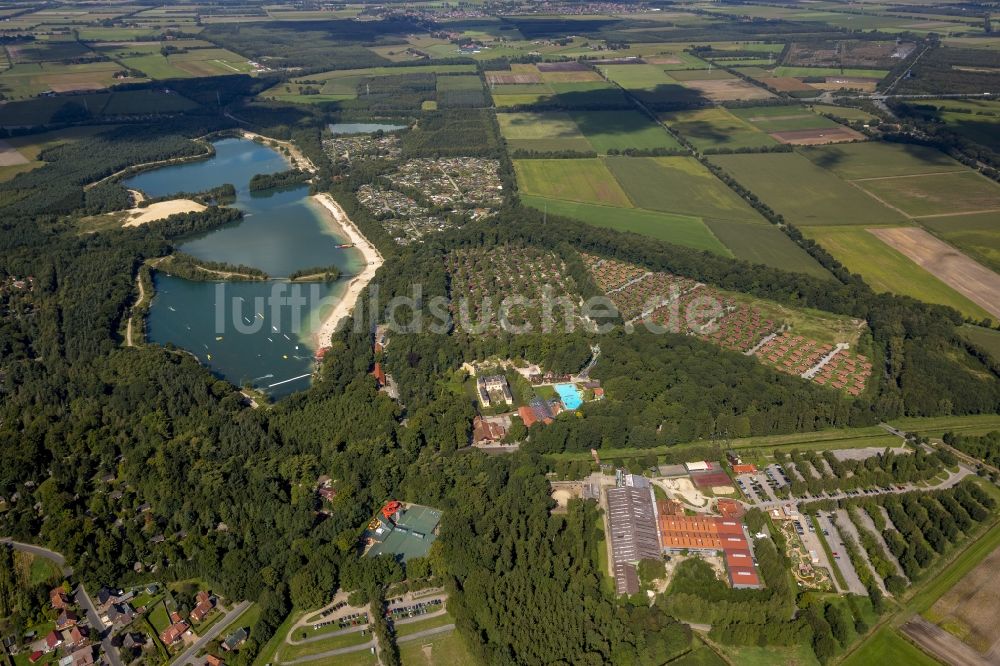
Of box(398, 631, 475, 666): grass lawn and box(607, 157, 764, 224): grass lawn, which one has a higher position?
box(607, 157, 764, 224): grass lawn

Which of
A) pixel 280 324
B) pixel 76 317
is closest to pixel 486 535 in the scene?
pixel 280 324

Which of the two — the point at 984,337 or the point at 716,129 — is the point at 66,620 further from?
the point at 716,129

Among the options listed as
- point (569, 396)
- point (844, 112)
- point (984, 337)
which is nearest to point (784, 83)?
point (844, 112)

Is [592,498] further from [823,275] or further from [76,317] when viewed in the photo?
[76,317]

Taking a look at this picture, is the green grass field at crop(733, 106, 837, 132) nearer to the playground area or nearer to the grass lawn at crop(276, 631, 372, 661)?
the playground area

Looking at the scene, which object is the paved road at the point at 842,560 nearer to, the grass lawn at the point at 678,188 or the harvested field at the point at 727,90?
the grass lawn at the point at 678,188

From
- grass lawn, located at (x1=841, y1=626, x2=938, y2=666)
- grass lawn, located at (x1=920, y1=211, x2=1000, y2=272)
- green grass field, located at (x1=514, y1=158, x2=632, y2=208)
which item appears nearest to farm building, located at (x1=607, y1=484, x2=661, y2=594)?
grass lawn, located at (x1=841, y1=626, x2=938, y2=666)
